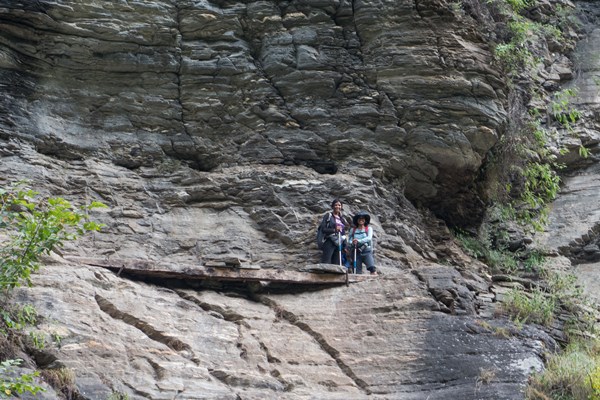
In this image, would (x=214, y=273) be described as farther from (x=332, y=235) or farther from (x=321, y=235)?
(x=332, y=235)

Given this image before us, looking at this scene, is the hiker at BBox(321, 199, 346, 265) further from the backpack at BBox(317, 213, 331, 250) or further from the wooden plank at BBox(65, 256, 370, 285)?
the wooden plank at BBox(65, 256, 370, 285)

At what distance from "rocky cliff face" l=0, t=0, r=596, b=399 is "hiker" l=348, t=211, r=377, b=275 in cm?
32

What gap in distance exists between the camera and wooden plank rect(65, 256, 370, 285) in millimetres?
14414

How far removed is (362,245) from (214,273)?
263 cm

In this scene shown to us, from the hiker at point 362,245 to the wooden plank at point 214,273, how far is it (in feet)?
3.67

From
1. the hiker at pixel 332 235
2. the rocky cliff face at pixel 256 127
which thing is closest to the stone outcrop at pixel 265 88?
the rocky cliff face at pixel 256 127

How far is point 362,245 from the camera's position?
631 inches

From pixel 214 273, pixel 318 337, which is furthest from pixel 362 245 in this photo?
Answer: pixel 318 337

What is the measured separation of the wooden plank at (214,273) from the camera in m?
14.4

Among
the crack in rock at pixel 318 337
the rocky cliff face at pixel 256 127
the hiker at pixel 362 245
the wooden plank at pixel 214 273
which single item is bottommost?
the crack in rock at pixel 318 337

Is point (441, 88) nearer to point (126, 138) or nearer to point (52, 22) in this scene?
point (126, 138)

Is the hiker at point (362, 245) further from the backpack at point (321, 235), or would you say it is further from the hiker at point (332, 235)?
the backpack at point (321, 235)

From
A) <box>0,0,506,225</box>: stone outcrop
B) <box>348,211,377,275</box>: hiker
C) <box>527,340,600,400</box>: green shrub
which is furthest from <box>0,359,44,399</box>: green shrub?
<box>0,0,506,225</box>: stone outcrop

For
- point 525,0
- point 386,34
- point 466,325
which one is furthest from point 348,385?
point 525,0
